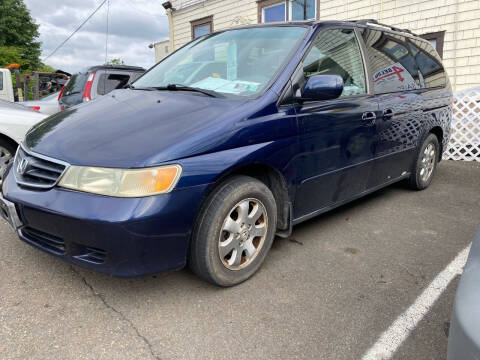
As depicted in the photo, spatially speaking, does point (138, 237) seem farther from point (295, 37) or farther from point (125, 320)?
point (295, 37)

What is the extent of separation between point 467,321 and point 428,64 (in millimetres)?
4077

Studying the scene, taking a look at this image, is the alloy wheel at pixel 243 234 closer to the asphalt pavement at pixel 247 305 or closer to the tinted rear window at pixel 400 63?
the asphalt pavement at pixel 247 305

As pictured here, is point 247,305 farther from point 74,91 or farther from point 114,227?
point 74,91

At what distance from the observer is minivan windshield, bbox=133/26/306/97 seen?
111 inches

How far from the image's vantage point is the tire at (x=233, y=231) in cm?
231

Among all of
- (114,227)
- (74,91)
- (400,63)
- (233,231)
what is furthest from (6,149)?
(400,63)

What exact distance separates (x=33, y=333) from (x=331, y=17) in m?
9.17

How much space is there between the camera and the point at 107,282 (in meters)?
2.57

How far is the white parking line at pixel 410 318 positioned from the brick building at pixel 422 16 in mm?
5914

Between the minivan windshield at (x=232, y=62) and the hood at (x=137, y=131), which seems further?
the minivan windshield at (x=232, y=62)

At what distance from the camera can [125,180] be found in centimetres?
204

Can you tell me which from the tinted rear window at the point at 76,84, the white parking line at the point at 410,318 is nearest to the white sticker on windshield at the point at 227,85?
the white parking line at the point at 410,318

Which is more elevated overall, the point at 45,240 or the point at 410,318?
the point at 45,240

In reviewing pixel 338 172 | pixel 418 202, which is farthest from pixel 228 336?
pixel 418 202
